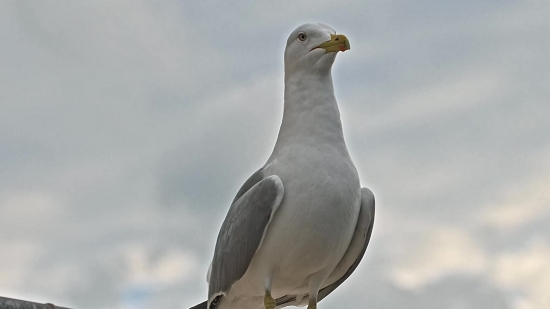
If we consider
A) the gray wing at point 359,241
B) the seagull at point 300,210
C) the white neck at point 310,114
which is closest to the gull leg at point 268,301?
the seagull at point 300,210

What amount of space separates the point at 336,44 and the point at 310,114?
0.61m

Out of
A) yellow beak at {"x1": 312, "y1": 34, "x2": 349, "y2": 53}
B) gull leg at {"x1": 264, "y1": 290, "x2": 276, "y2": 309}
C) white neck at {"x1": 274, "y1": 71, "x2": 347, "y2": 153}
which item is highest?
yellow beak at {"x1": 312, "y1": 34, "x2": 349, "y2": 53}

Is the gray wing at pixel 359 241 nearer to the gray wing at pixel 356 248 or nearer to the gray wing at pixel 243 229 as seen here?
the gray wing at pixel 356 248

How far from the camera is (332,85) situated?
6.38 metres

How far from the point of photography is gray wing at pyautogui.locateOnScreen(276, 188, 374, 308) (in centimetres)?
622

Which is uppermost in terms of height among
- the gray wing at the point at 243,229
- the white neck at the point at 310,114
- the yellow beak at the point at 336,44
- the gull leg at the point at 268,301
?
the yellow beak at the point at 336,44

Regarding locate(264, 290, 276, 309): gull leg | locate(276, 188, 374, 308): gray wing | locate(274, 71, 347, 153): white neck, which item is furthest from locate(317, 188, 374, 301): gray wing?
locate(264, 290, 276, 309): gull leg

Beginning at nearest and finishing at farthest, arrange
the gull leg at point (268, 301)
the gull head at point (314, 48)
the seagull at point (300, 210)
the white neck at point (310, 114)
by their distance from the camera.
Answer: the seagull at point (300, 210)
the gull leg at point (268, 301)
the white neck at point (310, 114)
the gull head at point (314, 48)

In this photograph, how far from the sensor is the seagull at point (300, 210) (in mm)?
5723

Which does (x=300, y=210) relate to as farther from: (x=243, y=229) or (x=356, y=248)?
(x=356, y=248)

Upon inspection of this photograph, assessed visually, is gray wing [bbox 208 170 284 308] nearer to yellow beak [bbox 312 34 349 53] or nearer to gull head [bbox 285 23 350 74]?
gull head [bbox 285 23 350 74]

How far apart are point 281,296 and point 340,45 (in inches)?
86.6

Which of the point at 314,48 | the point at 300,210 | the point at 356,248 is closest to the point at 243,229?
the point at 300,210

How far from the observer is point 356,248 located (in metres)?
6.28
